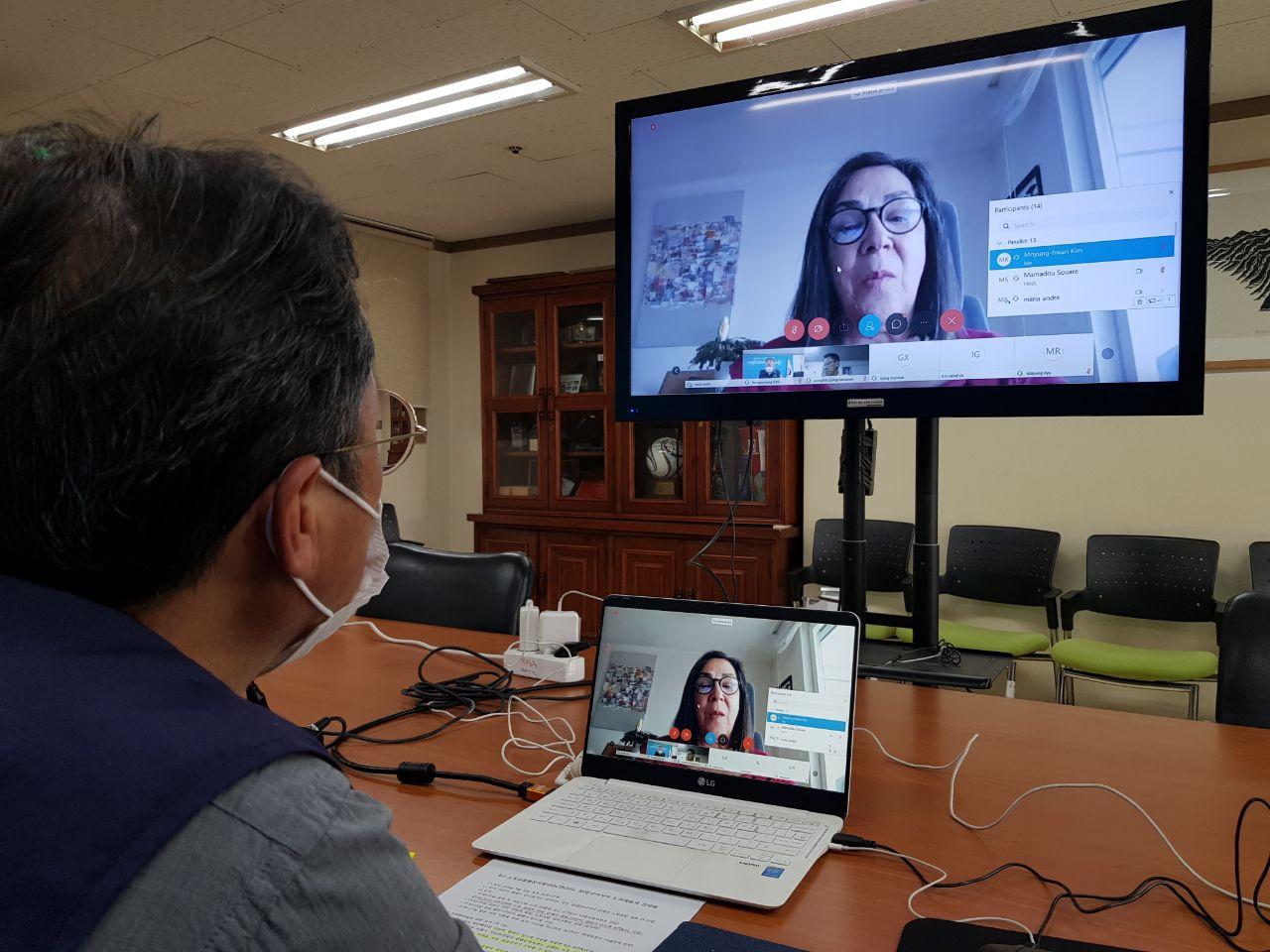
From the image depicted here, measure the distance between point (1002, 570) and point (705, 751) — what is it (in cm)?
333

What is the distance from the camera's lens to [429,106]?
3.73 m

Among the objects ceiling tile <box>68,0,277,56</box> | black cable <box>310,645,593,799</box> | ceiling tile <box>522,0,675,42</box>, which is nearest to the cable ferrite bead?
black cable <box>310,645,593,799</box>

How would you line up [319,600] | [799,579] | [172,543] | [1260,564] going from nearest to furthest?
1. [172,543]
2. [319,600]
3. [1260,564]
4. [799,579]

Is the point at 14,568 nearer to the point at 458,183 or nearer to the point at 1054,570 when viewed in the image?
the point at 1054,570

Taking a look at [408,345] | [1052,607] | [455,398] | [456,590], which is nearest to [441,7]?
[456,590]

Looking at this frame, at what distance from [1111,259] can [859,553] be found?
61 centimetres

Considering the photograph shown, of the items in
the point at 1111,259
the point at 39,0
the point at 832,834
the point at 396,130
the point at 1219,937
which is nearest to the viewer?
the point at 1219,937

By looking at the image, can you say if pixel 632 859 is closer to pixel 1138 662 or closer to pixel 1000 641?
pixel 1138 662

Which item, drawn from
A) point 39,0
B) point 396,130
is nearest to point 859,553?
point 39,0

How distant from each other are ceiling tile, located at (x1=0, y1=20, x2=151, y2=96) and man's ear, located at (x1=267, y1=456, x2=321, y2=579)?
10.8 ft

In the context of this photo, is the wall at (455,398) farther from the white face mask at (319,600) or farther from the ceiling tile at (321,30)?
the white face mask at (319,600)

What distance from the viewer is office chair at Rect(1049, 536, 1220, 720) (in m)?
3.30

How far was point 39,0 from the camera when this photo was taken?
9.18 ft

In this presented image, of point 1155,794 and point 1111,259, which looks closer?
point 1155,794
